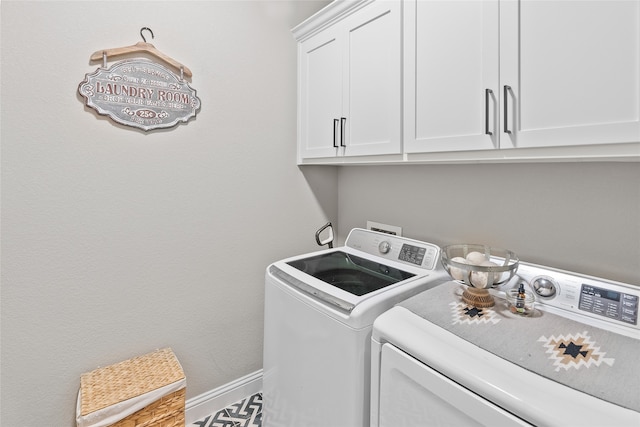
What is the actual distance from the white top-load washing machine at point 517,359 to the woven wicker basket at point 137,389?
972 mm

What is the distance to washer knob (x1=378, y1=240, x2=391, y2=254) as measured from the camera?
1.60m

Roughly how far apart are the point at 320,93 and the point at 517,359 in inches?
59.4

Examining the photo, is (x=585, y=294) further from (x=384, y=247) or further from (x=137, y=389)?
(x=137, y=389)

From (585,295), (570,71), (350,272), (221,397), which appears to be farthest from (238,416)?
(570,71)

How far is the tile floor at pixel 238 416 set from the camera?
1.71 metres

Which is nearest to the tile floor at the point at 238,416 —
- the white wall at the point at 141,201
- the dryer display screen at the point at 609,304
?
the white wall at the point at 141,201

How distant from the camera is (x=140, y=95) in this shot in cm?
147

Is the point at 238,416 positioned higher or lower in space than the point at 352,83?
lower

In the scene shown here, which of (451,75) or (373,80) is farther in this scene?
(373,80)

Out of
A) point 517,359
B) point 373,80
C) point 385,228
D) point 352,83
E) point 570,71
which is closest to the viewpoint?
point 517,359

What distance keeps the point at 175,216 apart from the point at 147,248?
0.20 meters

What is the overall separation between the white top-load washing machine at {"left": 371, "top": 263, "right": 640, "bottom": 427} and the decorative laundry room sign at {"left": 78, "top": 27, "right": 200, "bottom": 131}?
137 cm

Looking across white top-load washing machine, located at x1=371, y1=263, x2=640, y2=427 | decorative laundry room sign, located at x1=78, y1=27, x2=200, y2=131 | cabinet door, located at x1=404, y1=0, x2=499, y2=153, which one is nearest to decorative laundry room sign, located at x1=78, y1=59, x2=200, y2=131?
decorative laundry room sign, located at x1=78, y1=27, x2=200, y2=131

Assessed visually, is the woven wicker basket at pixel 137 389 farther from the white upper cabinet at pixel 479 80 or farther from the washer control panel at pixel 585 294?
the washer control panel at pixel 585 294
